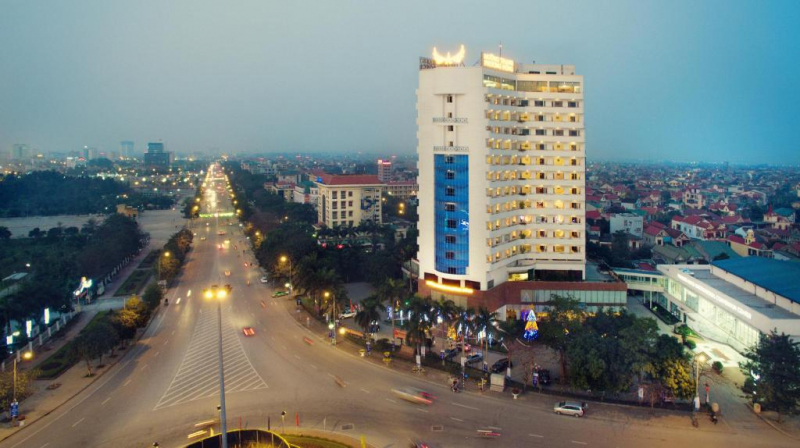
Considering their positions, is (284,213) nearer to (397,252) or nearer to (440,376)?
(397,252)

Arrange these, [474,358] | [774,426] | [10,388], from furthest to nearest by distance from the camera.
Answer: [474,358] < [10,388] < [774,426]

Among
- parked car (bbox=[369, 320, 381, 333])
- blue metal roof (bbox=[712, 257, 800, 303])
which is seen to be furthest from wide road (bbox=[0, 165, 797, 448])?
blue metal roof (bbox=[712, 257, 800, 303])

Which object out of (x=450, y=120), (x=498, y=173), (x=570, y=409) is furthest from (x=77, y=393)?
(x=498, y=173)

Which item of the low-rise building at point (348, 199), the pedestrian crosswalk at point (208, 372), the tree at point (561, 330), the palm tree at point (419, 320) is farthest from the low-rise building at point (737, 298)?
the low-rise building at point (348, 199)

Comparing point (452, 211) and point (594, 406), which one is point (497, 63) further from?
point (594, 406)

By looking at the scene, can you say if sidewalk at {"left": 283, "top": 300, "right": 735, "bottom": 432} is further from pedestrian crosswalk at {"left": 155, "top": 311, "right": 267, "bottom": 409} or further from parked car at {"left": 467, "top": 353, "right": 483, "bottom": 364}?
pedestrian crosswalk at {"left": 155, "top": 311, "right": 267, "bottom": 409}

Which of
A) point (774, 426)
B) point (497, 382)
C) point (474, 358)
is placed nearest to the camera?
point (774, 426)

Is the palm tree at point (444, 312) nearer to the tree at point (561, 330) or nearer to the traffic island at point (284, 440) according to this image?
the tree at point (561, 330)
